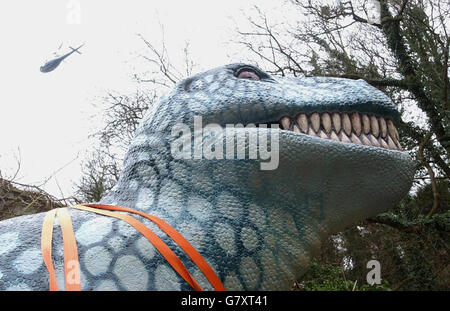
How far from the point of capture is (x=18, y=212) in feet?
18.6

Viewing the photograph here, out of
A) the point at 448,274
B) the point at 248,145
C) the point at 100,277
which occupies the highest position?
the point at 248,145

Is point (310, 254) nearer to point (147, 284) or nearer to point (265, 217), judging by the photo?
point (265, 217)

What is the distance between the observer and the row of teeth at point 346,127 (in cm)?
208

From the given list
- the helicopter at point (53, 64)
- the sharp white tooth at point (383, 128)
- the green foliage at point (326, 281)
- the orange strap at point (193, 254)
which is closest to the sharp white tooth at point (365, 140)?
the sharp white tooth at point (383, 128)

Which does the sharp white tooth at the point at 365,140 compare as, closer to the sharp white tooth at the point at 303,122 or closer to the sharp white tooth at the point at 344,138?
the sharp white tooth at the point at 344,138

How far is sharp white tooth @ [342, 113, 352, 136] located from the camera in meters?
2.13

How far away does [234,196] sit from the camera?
1908 mm

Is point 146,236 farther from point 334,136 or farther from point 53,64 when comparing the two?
point 53,64

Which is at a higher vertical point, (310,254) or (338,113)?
(338,113)

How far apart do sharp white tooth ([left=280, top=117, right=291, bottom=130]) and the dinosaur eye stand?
1.07 ft

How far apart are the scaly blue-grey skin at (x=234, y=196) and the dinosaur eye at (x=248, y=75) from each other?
1.8 inches

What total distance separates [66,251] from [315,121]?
1164mm
